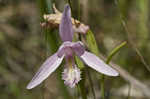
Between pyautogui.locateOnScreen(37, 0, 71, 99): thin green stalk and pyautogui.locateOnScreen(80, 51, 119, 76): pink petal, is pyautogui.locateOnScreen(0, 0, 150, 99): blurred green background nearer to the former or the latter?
pyautogui.locateOnScreen(37, 0, 71, 99): thin green stalk

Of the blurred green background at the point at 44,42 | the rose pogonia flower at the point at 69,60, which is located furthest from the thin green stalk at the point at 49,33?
the blurred green background at the point at 44,42

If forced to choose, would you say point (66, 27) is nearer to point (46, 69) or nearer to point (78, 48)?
point (78, 48)

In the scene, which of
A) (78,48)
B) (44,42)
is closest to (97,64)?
(78,48)

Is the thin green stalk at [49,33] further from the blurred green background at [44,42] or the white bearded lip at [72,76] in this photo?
the blurred green background at [44,42]

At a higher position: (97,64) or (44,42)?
(97,64)

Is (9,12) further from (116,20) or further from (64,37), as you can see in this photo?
(64,37)
